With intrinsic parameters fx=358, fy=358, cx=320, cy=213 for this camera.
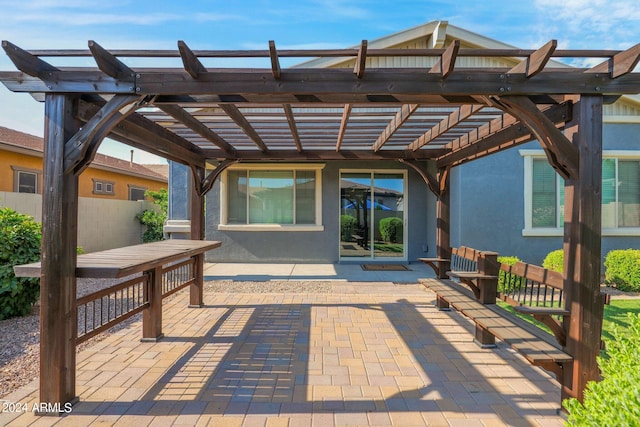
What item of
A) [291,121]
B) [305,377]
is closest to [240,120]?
[291,121]

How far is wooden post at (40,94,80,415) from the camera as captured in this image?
2.84 metres

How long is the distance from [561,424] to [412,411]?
1.10 m

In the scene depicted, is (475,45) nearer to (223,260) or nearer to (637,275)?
(637,275)

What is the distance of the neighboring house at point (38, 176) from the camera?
10.8 meters

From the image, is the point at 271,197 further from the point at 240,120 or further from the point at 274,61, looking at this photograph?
the point at 274,61

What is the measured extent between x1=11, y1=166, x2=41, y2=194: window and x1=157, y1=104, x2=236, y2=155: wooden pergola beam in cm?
909

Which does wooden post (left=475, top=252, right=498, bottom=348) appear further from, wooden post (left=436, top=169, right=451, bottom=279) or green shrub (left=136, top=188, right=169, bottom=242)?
green shrub (left=136, top=188, right=169, bottom=242)

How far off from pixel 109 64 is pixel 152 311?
2.82m

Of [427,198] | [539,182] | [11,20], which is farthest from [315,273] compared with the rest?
[11,20]

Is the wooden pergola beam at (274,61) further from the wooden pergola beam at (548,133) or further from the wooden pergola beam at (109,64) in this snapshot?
the wooden pergola beam at (548,133)

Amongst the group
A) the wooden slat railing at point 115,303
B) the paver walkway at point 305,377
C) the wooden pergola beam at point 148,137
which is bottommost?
the paver walkway at point 305,377

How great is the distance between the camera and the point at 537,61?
2.72 m

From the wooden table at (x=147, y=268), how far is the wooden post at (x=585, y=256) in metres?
3.71

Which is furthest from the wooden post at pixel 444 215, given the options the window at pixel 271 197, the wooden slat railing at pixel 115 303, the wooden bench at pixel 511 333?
the window at pixel 271 197
